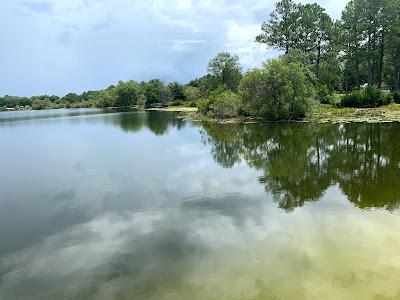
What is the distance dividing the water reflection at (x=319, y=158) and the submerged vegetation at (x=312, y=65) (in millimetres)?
9281

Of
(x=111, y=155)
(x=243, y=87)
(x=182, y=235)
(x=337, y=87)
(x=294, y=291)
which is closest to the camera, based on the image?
(x=294, y=291)

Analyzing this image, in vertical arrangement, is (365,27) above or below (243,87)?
above

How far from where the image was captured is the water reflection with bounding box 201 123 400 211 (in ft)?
56.5

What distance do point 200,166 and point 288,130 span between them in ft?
61.3

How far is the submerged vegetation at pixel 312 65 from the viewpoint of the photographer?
5131 centimetres

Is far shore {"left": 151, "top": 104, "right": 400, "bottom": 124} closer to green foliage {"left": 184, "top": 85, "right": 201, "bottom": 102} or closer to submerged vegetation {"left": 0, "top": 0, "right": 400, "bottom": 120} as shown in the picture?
submerged vegetation {"left": 0, "top": 0, "right": 400, "bottom": 120}

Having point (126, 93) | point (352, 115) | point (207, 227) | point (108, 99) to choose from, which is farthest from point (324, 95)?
point (108, 99)

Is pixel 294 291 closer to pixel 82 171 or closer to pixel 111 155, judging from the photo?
pixel 82 171

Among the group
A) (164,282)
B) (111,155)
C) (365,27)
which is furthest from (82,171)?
(365,27)

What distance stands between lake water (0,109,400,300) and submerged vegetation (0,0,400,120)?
960 inches

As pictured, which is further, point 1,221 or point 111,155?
point 111,155

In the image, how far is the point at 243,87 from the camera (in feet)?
179

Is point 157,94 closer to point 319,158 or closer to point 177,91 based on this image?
point 177,91

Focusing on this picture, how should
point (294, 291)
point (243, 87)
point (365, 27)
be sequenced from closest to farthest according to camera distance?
1. point (294, 291)
2. point (243, 87)
3. point (365, 27)
